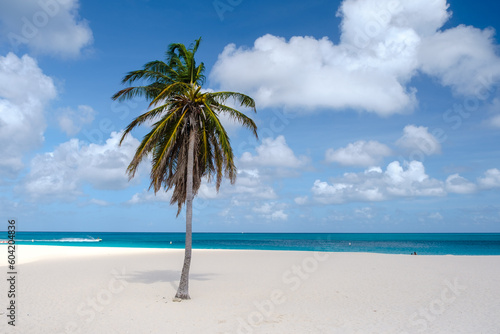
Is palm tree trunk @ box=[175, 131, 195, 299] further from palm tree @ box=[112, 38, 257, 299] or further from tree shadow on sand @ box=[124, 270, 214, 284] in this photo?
tree shadow on sand @ box=[124, 270, 214, 284]

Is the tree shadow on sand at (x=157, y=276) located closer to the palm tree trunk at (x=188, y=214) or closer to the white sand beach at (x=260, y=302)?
the white sand beach at (x=260, y=302)

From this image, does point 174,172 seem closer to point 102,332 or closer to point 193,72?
point 193,72

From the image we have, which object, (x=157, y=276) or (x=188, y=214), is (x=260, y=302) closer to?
(x=188, y=214)

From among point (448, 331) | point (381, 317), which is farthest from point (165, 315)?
point (448, 331)

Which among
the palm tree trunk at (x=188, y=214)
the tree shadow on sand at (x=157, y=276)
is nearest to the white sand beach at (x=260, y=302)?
the tree shadow on sand at (x=157, y=276)

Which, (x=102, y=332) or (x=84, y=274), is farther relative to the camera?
(x=84, y=274)

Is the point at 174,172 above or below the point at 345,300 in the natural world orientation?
above

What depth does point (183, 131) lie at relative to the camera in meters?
13.3

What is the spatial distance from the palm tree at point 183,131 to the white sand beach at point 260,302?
89.6 inches

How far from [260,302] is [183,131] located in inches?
260

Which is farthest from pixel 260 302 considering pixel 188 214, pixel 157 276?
pixel 157 276

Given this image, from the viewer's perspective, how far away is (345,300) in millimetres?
13328

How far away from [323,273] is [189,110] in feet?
41.0

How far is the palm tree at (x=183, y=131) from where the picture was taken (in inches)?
503
